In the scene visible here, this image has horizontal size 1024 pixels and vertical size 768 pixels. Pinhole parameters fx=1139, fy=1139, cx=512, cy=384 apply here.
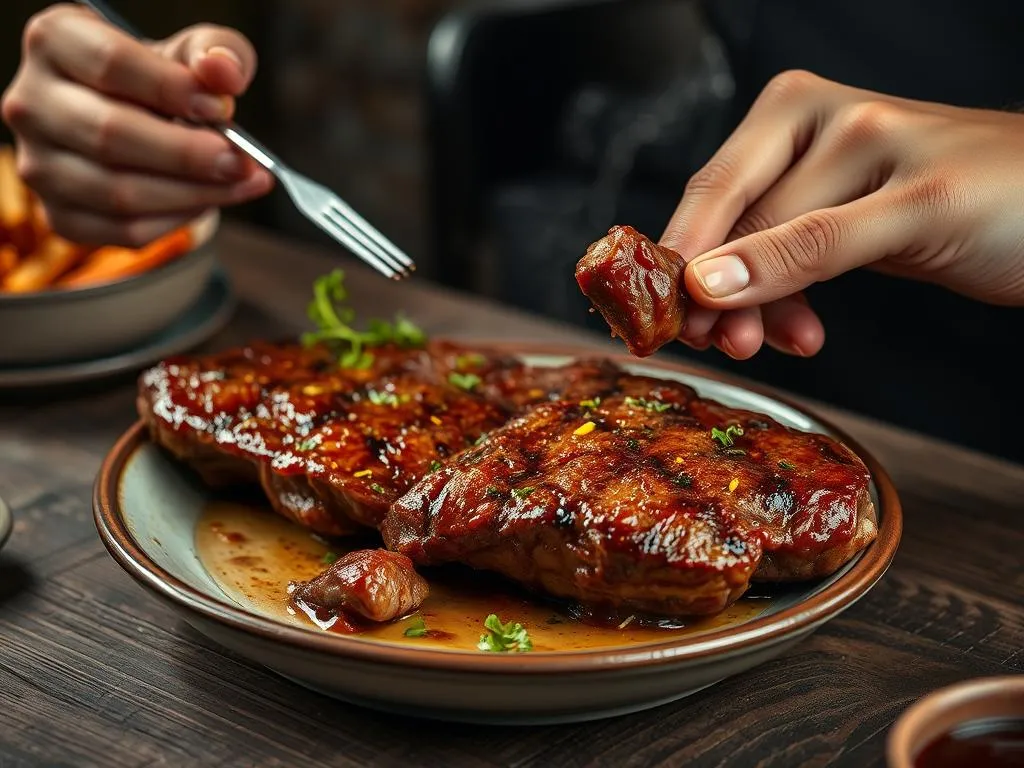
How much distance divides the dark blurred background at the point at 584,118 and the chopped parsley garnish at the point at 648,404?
139 cm

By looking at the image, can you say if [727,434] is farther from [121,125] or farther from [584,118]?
[584,118]

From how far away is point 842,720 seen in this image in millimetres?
1370

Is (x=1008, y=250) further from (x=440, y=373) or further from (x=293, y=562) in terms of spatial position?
(x=293, y=562)

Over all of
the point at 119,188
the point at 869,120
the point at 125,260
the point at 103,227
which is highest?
the point at 869,120

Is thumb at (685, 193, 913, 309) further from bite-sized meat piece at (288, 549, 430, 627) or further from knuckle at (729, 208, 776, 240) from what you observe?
bite-sized meat piece at (288, 549, 430, 627)

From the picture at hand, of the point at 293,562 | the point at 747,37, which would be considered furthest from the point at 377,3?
the point at 293,562

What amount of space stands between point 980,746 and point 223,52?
1895mm

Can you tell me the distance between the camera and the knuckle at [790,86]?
1804 millimetres

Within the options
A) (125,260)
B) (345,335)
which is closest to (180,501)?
(345,335)

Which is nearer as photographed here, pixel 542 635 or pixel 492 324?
pixel 542 635

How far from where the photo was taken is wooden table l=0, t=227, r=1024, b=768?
1.31 metres

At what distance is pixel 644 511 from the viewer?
137 cm

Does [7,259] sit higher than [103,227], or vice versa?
[103,227]

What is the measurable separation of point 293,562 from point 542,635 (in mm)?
423
